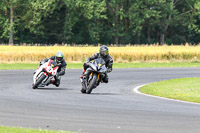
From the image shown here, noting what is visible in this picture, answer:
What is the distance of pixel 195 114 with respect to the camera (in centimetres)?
1189

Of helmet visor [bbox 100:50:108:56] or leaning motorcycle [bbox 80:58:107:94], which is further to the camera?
helmet visor [bbox 100:50:108:56]

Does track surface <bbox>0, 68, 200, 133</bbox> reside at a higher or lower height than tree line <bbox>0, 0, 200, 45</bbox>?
lower

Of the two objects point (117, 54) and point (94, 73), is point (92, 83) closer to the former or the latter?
point (94, 73)

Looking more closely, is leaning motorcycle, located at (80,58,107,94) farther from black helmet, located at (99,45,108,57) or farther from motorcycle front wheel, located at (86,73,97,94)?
black helmet, located at (99,45,108,57)

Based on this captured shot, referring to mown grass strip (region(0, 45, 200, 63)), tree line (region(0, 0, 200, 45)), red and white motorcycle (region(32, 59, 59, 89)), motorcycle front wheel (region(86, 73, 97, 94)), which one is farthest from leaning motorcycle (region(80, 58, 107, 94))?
tree line (region(0, 0, 200, 45))

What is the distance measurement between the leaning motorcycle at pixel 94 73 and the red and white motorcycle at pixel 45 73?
6.45 feet

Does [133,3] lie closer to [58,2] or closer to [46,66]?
[58,2]

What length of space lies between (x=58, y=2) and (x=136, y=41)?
15.6 m

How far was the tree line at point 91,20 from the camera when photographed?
68625 mm

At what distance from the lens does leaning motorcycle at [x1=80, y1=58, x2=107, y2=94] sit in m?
17.1

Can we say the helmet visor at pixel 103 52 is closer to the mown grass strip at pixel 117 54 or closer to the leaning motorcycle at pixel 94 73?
the leaning motorcycle at pixel 94 73

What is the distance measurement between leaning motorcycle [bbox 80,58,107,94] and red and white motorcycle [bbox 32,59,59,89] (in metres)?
1.97

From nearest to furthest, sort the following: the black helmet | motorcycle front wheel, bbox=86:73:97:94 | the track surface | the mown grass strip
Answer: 1. the track surface
2. motorcycle front wheel, bbox=86:73:97:94
3. the black helmet
4. the mown grass strip

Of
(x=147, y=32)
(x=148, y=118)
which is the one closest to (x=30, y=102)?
(x=148, y=118)
